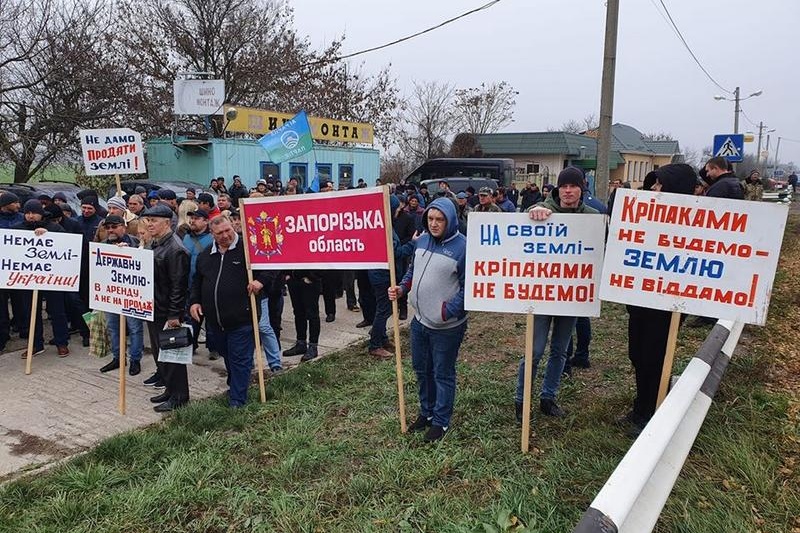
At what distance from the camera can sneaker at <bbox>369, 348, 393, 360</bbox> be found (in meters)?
6.59

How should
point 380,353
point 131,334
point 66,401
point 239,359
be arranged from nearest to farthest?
point 239,359 < point 66,401 < point 131,334 < point 380,353

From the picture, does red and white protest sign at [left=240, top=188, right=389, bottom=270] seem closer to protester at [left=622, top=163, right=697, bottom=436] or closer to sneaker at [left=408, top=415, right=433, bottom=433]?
sneaker at [left=408, top=415, right=433, bottom=433]

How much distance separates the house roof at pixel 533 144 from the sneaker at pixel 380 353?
38.4 metres

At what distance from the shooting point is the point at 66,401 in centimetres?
531

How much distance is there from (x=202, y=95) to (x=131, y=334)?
16.6m

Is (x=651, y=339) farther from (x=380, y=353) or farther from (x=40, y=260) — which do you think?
(x=40, y=260)

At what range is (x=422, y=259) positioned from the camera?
4.10 metres

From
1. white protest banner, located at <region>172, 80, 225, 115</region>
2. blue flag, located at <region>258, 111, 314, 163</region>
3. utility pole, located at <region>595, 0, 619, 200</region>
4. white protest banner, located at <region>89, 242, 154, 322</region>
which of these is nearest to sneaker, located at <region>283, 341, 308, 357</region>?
white protest banner, located at <region>89, 242, 154, 322</region>

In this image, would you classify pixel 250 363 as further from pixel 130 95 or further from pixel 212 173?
pixel 130 95

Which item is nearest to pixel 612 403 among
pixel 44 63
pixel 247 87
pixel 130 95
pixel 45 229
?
pixel 45 229

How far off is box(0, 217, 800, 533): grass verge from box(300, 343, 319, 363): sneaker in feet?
→ 4.58

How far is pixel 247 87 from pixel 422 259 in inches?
953

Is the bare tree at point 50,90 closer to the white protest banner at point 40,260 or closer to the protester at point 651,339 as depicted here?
the white protest banner at point 40,260

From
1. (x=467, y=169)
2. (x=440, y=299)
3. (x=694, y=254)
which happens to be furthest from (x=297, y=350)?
(x=467, y=169)
